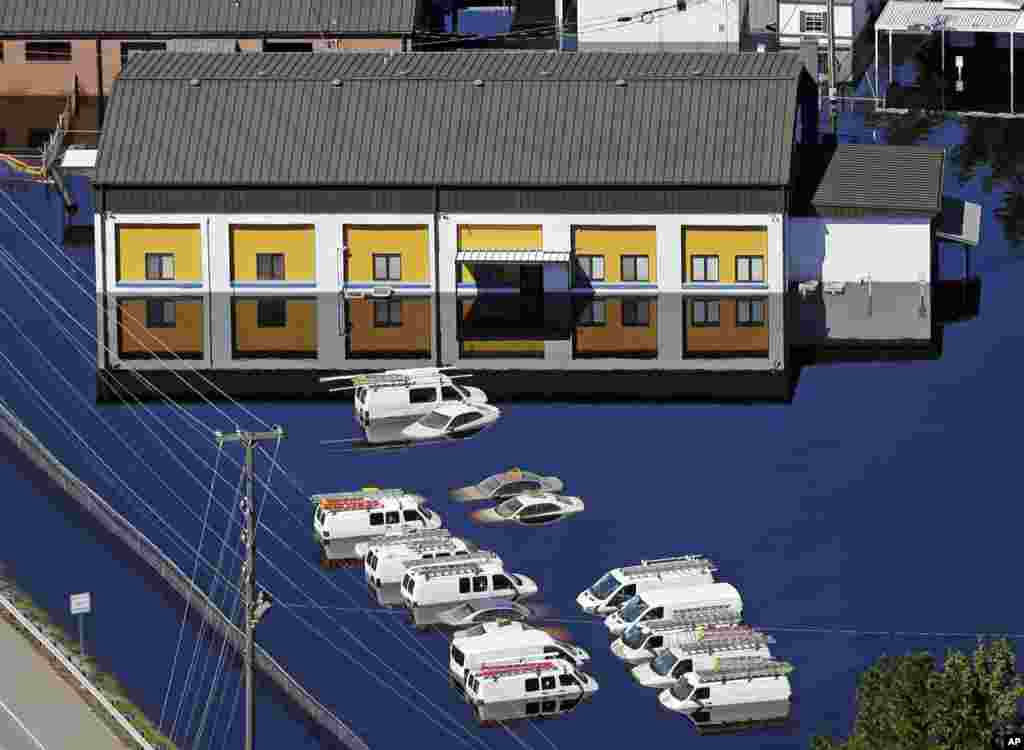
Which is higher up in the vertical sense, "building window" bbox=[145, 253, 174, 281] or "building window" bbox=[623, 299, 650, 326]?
"building window" bbox=[145, 253, 174, 281]

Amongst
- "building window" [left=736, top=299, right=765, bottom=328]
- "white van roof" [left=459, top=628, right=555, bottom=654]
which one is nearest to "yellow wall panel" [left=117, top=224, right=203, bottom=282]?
"building window" [left=736, top=299, right=765, bottom=328]

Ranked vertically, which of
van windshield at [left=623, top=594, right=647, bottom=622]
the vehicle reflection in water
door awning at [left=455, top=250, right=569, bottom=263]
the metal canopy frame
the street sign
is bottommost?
van windshield at [left=623, top=594, right=647, bottom=622]

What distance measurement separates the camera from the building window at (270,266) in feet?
460

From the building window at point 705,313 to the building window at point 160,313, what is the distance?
69.9 feet

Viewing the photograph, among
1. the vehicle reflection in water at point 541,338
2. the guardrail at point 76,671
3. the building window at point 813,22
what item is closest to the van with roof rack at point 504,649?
the guardrail at point 76,671

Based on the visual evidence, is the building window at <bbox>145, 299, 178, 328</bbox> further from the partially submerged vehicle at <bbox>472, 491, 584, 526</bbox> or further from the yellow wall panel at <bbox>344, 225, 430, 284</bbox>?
the partially submerged vehicle at <bbox>472, 491, 584, 526</bbox>

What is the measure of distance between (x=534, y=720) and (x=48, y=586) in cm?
1949

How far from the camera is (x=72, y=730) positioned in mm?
95500

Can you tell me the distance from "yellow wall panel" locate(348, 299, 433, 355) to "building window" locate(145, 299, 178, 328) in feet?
24.0

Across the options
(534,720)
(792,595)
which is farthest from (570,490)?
(534,720)

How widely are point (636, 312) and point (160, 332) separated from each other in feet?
64.0

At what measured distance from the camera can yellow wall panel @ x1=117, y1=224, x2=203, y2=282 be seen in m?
140

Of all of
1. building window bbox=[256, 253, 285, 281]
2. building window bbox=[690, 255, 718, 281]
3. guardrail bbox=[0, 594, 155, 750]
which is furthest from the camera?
building window bbox=[256, 253, 285, 281]

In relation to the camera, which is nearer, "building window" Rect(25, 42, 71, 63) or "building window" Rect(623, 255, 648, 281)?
"building window" Rect(623, 255, 648, 281)
